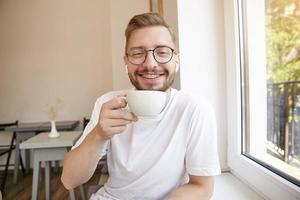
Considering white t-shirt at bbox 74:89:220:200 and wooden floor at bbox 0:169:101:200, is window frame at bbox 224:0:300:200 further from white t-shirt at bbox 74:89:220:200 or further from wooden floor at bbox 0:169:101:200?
wooden floor at bbox 0:169:101:200

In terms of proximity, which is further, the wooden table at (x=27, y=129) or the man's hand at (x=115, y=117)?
the wooden table at (x=27, y=129)

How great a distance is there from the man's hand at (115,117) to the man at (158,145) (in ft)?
0.47

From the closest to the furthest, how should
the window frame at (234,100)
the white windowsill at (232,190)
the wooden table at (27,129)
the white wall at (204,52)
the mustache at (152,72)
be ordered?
the mustache at (152,72) → the white windowsill at (232,190) → the window frame at (234,100) → the white wall at (204,52) → the wooden table at (27,129)

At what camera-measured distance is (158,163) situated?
2.86ft

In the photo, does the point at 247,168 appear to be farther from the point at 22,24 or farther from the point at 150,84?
the point at 22,24

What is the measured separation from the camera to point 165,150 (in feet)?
2.87

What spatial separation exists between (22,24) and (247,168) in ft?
13.5

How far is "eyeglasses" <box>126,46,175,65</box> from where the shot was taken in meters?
0.86

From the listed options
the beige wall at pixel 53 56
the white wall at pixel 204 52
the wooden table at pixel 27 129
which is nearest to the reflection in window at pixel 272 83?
the white wall at pixel 204 52

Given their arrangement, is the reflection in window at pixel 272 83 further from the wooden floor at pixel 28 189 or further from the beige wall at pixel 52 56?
the beige wall at pixel 52 56

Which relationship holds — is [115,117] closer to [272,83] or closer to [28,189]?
[272,83]

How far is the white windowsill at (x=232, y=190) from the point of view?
1010mm

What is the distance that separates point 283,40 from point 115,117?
665 mm

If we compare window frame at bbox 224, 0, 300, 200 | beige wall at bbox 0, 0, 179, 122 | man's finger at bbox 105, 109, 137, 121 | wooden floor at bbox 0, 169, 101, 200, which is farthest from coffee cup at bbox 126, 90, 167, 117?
beige wall at bbox 0, 0, 179, 122
